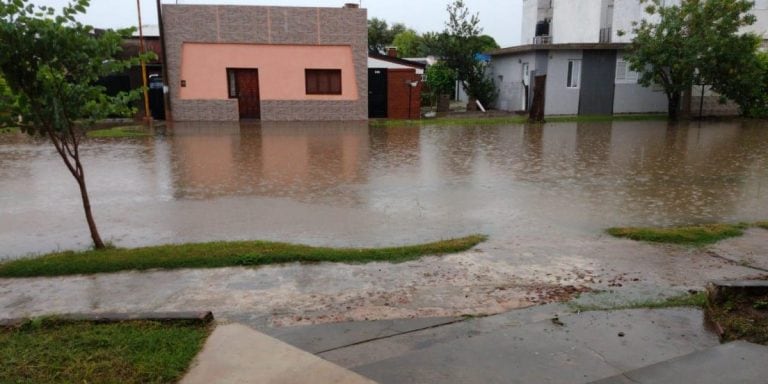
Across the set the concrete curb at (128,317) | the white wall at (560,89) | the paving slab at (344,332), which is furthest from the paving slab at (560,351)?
the white wall at (560,89)

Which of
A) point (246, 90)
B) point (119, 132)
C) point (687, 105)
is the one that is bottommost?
point (119, 132)

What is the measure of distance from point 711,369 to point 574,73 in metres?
25.8

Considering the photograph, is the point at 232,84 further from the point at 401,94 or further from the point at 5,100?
the point at 5,100

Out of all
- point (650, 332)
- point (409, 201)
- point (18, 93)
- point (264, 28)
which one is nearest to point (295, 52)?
point (264, 28)

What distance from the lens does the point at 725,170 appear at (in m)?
11.7

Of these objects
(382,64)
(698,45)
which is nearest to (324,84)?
(382,64)

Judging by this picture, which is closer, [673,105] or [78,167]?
[78,167]

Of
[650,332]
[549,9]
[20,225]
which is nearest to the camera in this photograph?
[650,332]

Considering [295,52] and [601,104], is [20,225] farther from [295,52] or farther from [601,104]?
[601,104]

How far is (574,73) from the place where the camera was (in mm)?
27328

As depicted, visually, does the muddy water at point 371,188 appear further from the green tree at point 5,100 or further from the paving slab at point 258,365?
the paving slab at point 258,365

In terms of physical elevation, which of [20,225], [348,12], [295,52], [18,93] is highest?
[348,12]

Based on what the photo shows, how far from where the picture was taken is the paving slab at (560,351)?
3430 millimetres

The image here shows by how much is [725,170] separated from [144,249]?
428 inches
